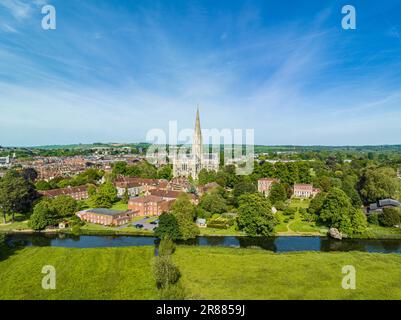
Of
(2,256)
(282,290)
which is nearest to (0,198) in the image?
(2,256)

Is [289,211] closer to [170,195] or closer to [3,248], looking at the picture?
[170,195]

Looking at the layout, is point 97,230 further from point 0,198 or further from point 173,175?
point 173,175

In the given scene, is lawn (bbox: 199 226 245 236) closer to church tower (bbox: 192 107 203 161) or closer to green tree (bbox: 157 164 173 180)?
green tree (bbox: 157 164 173 180)

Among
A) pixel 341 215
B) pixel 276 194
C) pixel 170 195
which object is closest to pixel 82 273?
pixel 170 195

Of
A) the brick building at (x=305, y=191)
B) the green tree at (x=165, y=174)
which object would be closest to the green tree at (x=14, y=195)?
the green tree at (x=165, y=174)

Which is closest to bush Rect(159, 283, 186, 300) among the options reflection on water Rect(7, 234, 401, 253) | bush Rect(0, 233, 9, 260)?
reflection on water Rect(7, 234, 401, 253)
